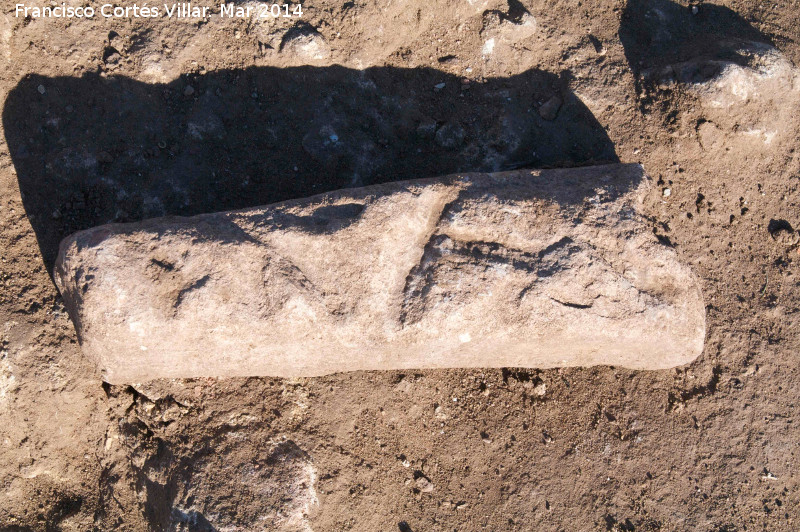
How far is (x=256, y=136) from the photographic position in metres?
3.46

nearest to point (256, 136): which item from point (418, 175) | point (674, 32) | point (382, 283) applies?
point (418, 175)

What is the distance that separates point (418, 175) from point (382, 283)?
1.12 m

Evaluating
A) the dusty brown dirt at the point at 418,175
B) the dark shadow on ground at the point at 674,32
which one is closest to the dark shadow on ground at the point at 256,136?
the dusty brown dirt at the point at 418,175

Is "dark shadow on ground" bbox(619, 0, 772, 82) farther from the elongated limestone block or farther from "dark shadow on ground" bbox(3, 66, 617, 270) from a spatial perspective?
the elongated limestone block

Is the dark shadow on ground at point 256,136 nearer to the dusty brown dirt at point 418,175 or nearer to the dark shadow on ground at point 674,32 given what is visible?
the dusty brown dirt at point 418,175

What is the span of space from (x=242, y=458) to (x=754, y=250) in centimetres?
352

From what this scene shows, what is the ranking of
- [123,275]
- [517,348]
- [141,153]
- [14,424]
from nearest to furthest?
[123,275], [517,348], [14,424], [141,153]

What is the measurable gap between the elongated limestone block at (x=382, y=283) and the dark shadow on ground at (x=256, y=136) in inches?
26.3

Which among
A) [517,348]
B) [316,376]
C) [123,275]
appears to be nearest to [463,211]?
[517,348]

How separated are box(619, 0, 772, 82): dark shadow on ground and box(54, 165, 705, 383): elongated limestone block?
4.53 feet

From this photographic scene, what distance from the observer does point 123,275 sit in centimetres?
259

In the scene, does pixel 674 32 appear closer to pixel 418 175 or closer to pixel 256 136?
pixel 418 175

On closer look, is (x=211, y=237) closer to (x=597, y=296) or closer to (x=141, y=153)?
(x=141, y=153)

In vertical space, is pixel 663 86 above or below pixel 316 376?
above
